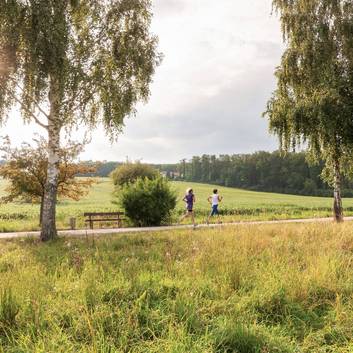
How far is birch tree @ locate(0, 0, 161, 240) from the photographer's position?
12.7m

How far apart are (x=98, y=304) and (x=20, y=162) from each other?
17619 millimetres

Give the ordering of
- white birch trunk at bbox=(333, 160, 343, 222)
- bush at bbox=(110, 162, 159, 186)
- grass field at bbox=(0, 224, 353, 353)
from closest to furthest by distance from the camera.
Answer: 1. grass field at bbox=(0, 224, 353, 353)
2. white birch trunk at bbox=(333, 160, 343, 222)
3. bush at bbox=(110, 162, 159, 186)

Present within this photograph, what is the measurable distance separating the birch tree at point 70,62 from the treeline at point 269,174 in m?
80.8

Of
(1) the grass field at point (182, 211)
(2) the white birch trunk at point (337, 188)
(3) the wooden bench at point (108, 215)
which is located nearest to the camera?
(2) the white birch trunk at point (337, 188)

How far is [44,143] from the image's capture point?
21.2 m

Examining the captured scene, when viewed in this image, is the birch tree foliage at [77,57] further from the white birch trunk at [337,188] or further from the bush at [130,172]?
the bush at [130,172]

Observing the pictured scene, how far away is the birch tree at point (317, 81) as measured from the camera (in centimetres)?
1670

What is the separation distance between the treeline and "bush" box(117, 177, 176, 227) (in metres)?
74.0

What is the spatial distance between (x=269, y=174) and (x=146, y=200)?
310 ft

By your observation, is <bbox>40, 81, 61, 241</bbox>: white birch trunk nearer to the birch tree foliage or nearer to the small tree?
the birch tree foliage

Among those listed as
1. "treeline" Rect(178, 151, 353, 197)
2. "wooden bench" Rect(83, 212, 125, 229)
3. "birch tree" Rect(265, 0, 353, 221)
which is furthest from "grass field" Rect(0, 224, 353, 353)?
"treeline" Rect(178, 151, 353, 197)

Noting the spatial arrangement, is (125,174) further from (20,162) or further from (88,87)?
(88,87)

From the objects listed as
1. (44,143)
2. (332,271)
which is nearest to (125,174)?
(44,143)

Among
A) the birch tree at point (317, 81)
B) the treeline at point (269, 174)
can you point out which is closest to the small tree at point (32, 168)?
the birch tree at point (317, 81)
